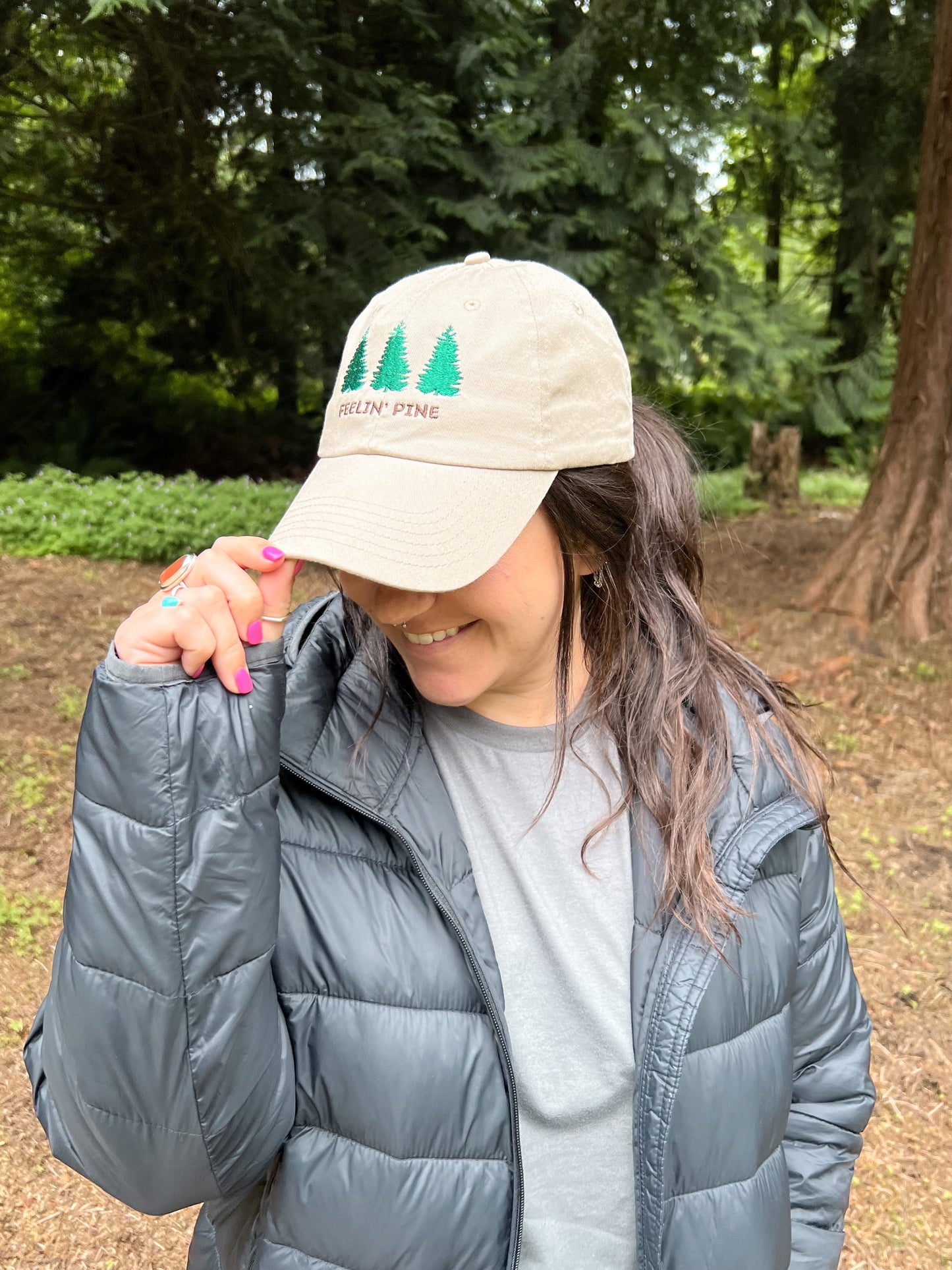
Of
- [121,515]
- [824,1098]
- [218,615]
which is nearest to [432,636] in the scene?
[218,615]

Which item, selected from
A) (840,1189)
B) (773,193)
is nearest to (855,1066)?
(840,1189)

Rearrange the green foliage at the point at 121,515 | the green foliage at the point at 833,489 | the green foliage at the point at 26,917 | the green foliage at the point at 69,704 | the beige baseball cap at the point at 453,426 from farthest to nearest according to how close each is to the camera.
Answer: the green foliage at the point at 833,489 < the green foliage at the point at 121,515 < the green foliage at the point at 69,704 < the green foliage at the point at 26,917 < the beige baseball cap at the point at 453,426

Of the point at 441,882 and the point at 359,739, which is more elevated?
the point at 359,739

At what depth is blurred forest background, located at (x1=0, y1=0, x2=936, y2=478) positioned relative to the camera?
7512 mm

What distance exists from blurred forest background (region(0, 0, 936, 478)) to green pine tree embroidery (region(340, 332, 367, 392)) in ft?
17.6

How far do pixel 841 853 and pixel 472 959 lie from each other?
133 inches

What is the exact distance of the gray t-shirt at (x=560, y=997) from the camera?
126 centimetres

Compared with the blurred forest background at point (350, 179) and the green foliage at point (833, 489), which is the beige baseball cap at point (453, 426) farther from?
the green foliage at point (833, 489)

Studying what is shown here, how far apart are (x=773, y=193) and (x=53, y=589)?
9.79m

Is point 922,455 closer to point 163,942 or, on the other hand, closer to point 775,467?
point 775,467

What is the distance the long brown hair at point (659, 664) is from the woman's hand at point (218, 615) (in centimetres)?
28

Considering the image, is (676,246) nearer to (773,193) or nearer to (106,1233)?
(773,193)

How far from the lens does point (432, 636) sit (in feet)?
4.11

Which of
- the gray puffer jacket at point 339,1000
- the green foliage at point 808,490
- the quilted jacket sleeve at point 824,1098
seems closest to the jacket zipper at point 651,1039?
the gray puffer jacket at point 339,1000
